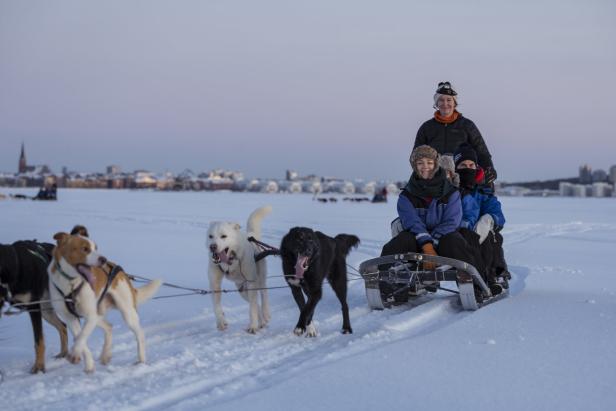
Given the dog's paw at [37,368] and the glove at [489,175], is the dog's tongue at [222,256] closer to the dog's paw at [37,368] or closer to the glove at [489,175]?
the dog's paw at [37,368]

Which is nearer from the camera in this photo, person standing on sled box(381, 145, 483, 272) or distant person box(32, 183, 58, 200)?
person standing on sled box(381, 145, 483, 272)

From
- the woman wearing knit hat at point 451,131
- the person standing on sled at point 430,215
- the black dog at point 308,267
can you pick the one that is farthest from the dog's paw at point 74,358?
the woman wearing knit hat at point 451,131

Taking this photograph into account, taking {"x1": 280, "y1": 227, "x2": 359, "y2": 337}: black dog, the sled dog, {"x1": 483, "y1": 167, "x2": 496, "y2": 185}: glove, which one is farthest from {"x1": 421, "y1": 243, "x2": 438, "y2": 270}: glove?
the sled dog

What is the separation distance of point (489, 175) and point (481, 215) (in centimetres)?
43

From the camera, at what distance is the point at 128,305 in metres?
3.80

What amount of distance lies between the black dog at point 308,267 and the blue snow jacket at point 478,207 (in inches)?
Result: 58.2

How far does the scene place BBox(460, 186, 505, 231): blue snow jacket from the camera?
19.0ft

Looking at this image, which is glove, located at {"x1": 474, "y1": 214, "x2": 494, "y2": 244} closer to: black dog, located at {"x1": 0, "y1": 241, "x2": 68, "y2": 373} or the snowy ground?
the snowy ground

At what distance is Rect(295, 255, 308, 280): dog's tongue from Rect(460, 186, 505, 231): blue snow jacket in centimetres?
176

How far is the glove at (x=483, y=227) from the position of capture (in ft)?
18.7

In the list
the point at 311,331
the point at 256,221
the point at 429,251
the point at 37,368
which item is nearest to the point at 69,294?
the point at 37,368

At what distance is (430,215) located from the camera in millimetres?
5426

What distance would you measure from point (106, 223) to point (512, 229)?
10.2 m

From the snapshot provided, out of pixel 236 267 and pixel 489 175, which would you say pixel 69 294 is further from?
pixel 489 175
